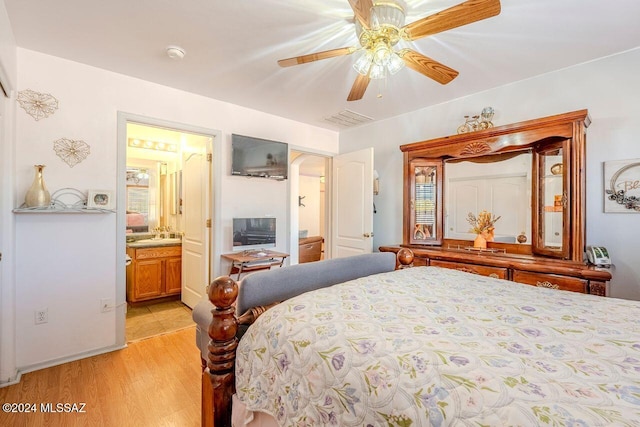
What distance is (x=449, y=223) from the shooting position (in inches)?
125

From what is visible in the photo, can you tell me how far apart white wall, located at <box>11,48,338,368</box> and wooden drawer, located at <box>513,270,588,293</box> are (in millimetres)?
3399

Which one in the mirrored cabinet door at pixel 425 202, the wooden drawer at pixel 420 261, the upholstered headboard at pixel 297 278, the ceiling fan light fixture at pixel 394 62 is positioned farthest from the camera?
the mirrored cabinet door at pixel 425 202

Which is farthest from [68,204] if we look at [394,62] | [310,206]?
[310,206]

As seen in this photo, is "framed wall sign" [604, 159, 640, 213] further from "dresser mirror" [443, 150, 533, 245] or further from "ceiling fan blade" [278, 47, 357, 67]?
"ceiling fan blade" [278, 47, 357, 67]

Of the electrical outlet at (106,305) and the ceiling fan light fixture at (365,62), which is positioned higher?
the ceiling fan light fixture at (365,62)

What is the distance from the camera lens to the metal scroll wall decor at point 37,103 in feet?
7.07

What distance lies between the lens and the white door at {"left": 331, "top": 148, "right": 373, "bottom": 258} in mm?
3500

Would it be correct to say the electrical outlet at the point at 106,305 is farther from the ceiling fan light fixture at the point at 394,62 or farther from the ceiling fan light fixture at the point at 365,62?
the ceiling fan light fixture at the point at 394,62

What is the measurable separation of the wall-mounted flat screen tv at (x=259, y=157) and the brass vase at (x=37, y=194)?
1.53 metres

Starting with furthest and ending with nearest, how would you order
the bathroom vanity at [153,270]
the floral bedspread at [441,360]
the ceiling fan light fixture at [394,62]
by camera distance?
1. the bathroom vanity at [153,270]
2. the ceiling fan light fixture at [394,62]
3. the floral bedspread at [441,360]

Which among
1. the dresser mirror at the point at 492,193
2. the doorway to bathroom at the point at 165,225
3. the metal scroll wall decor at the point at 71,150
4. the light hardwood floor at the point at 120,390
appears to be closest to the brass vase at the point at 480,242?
the dresser mirror at the point at 492,193

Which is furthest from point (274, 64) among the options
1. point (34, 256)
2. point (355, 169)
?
point (34, 256)

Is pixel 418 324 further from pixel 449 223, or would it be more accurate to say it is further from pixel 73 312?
pixel 73 312

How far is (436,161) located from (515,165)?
0.74 metres
